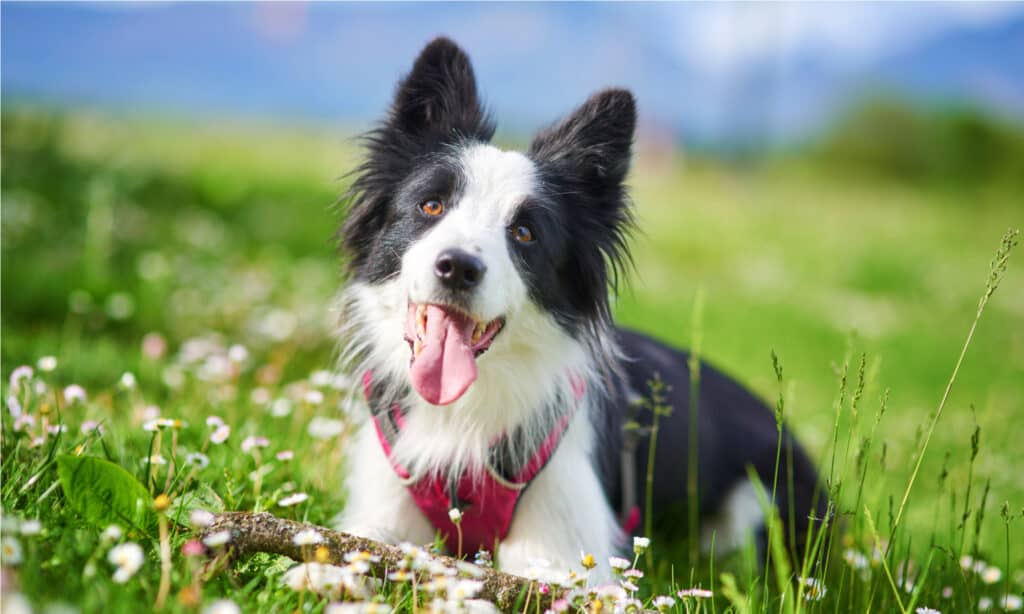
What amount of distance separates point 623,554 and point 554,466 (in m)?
0.57

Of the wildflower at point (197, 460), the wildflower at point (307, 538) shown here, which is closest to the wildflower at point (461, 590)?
the wildflower at point (307, 538)

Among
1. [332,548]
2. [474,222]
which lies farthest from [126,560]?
[474,222]

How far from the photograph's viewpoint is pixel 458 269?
7.92 ft

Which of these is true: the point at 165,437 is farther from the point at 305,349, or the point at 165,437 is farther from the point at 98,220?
the point at 98,220

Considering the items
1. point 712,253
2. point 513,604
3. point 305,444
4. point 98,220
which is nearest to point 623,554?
point 513,604

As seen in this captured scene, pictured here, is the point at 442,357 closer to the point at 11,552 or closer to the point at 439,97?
the point at 439,97

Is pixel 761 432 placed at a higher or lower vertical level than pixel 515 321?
lower

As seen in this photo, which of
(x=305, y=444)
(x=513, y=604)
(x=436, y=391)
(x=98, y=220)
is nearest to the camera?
(x=513, y=604)

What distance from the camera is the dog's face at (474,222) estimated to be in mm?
2562

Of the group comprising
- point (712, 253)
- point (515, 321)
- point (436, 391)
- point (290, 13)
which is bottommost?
point (712, 253)

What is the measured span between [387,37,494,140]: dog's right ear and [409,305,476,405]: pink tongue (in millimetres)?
830

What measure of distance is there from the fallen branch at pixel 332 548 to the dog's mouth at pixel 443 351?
1.69 feet

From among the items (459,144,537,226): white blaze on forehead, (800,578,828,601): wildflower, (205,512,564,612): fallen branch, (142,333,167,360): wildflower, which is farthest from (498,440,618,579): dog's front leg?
(142,333,167,360): wildflower

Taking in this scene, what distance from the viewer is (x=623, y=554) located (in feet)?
10.3
